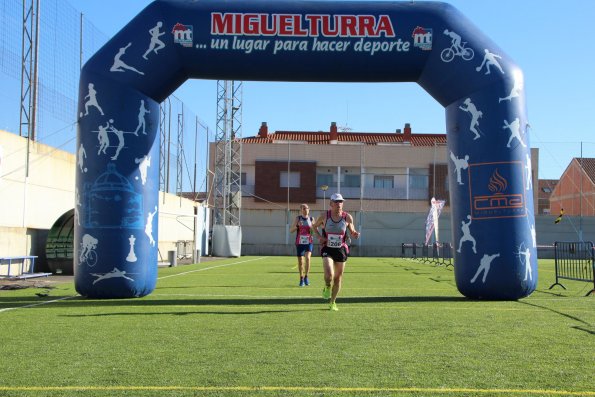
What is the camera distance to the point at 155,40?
1219 cm

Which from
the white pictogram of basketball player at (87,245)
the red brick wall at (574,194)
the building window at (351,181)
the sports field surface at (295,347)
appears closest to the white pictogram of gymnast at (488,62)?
the sports field surface at (295,347)

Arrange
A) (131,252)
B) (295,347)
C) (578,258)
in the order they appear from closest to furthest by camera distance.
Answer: (295,347) < (131,252) < (578,258)

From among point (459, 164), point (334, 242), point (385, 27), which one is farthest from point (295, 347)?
point (385, 27)

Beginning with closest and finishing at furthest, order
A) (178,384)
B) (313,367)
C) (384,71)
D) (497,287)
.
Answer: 1. (178,384)
2. (313,367)
3. (497,287)
4. (384,71)

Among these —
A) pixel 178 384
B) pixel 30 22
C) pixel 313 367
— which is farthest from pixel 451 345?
pixel 30 22

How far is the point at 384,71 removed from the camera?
12727 mm

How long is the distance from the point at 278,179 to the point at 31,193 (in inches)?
1336

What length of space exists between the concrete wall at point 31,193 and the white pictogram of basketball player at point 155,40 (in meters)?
5.29

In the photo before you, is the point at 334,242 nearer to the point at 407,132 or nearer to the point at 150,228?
the point at 150,228

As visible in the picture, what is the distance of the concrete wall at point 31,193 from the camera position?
17.6m

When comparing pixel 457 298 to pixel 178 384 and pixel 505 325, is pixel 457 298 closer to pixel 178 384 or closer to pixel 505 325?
pixel 505 325

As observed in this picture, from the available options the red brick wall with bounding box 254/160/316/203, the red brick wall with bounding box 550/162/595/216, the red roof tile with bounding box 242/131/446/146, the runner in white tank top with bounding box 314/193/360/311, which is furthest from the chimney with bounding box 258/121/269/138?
the runner in white tank top with bounding box 314/193/360/311

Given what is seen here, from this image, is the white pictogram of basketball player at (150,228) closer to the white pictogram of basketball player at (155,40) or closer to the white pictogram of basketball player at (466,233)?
the white pictogram of basketball player at (155,40)

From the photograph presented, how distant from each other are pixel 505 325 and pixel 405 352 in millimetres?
2462
